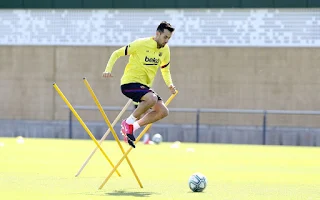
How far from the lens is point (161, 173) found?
16.7 metres

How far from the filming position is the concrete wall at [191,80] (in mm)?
32250

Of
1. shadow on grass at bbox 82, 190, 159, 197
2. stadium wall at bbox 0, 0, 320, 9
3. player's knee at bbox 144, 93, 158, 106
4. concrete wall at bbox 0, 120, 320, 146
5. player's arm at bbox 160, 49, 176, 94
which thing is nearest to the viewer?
shadow on grass at bbox 82, 190, 159, 197

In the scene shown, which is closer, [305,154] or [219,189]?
[219,189]

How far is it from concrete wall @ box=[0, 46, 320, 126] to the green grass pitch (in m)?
6.01

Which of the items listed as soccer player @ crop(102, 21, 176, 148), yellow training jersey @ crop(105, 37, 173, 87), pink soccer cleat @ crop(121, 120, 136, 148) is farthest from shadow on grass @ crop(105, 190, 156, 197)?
yellow training jersey @ crop(105, 37, 173, 87)

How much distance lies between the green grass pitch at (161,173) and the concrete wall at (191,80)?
6006 millimetres

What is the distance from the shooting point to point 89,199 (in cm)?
1148

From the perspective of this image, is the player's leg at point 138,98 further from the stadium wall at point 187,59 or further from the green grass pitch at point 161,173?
the stadium wall at point 187,59

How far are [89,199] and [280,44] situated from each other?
21.8m

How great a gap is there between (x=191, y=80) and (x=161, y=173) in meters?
16.6

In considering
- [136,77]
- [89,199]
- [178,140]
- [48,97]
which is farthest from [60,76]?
[89,199]

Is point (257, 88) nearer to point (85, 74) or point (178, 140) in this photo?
point (178, 140)

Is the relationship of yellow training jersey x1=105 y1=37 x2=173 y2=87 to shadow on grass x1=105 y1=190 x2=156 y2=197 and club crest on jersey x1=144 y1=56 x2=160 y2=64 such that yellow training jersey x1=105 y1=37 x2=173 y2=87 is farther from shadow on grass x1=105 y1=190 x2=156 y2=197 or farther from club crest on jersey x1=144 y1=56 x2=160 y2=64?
shadow on grass x1=105 y1=190 x2=156 y2=197

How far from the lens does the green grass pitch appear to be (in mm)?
12469
